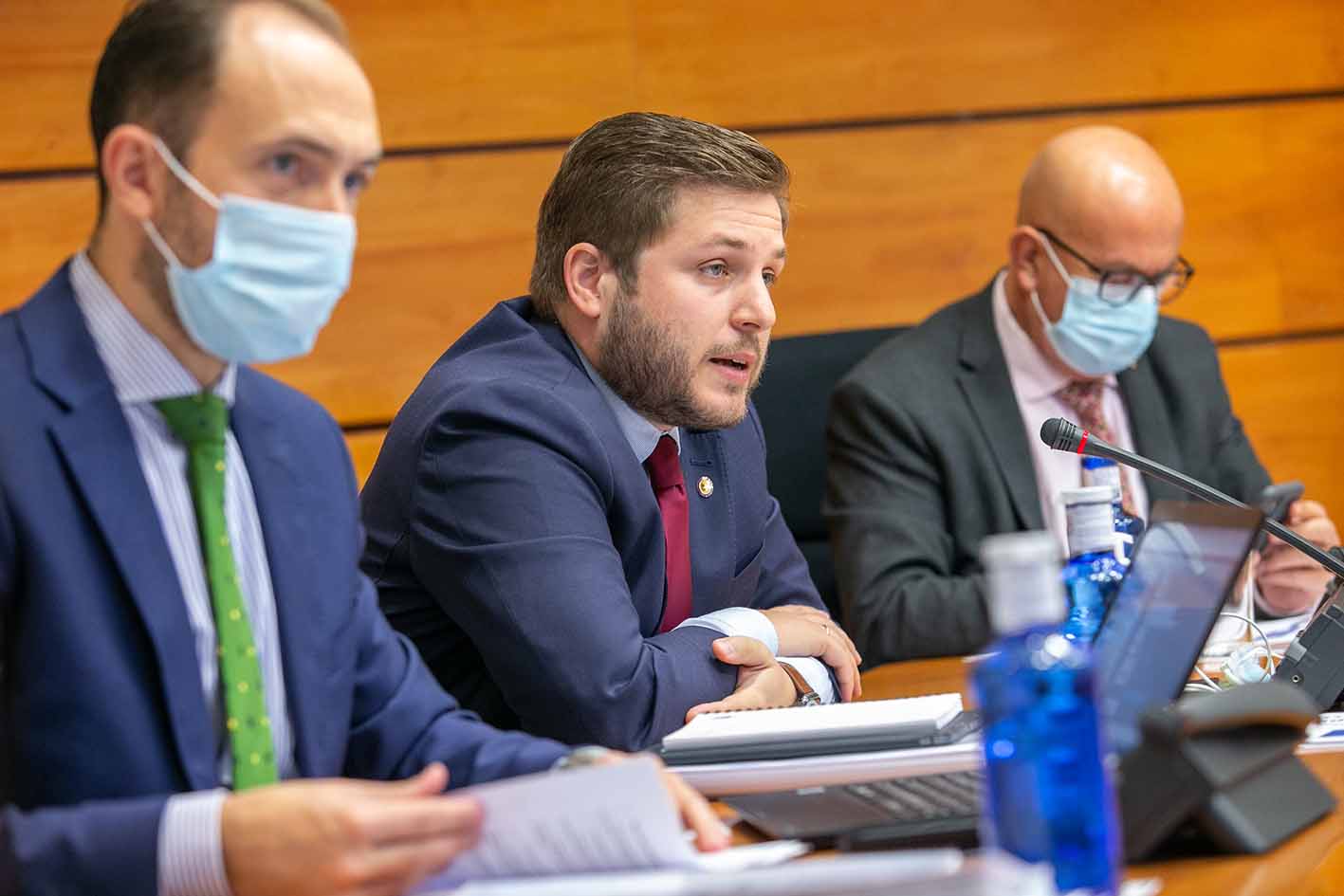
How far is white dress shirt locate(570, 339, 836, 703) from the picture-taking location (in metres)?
2.05

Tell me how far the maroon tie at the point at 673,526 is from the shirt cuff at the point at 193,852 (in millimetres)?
1026

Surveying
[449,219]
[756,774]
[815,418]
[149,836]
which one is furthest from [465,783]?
[449,219]

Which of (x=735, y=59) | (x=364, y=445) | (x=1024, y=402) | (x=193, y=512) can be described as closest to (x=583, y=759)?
(x=193, y=512)

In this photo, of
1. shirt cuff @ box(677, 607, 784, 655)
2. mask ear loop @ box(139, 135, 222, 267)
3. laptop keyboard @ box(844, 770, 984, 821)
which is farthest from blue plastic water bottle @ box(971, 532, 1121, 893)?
shirt cuff @ box(677, 607, 784, 655)

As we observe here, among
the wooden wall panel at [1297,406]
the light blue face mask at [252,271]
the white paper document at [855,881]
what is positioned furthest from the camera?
the wooden wall panel at [1297,406]

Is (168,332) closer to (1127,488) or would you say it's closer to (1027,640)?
(1027,640)

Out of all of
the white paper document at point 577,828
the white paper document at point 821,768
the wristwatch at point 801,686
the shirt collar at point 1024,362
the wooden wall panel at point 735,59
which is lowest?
the wristwatch at point 801,686

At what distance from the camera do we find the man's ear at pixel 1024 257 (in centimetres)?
316

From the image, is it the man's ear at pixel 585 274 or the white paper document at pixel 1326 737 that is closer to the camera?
the white paper document at pixel 1326 737

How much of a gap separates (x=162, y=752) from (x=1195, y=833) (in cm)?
82

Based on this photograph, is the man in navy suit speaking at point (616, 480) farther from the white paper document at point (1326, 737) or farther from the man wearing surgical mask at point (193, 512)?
the white paper document at point (1326, 737)

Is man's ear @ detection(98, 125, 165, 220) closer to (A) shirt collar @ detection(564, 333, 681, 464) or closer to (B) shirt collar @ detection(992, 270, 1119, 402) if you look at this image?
(A) shirt collar @ detection(564, 333, 681, 464)

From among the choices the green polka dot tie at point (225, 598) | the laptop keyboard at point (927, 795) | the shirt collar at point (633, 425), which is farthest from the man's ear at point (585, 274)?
the laptop keyboard at point (927, 795)

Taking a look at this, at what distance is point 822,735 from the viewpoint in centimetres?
154
